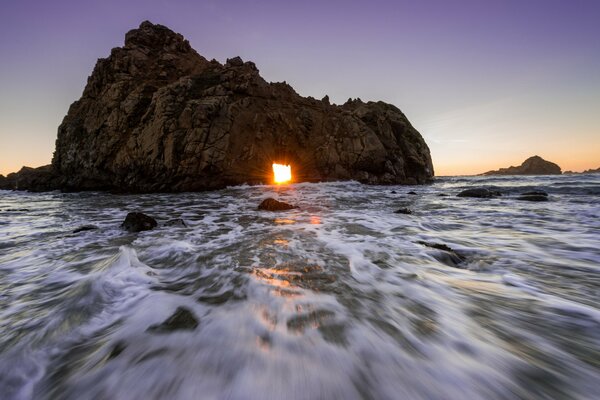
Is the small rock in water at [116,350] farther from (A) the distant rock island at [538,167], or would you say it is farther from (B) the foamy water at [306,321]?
(A) the distant rock island at [538,167]

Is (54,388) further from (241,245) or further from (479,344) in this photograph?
(241,245)

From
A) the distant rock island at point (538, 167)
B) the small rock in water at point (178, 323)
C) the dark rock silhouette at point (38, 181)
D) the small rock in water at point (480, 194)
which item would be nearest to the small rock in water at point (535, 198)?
the small rock in water at point (480, 194)

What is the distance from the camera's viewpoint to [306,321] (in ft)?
9.13

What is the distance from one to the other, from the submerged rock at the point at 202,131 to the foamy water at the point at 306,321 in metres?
23.9

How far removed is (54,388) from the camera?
193 cm

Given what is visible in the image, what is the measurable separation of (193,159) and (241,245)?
23.7 metres

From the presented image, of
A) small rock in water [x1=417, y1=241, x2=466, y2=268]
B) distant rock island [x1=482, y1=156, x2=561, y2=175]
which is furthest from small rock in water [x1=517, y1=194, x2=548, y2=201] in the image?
distant rock island [x1=482, y1=156, x2=561, y2=175]

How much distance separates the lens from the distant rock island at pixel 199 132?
90.9ft

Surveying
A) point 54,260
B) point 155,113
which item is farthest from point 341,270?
point 155,113

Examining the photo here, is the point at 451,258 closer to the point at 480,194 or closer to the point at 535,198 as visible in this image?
the point at 535,198

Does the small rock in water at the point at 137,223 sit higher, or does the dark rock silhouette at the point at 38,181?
the dark rock silhouette at the point at 38,181

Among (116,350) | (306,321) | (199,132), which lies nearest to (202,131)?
(199,132)

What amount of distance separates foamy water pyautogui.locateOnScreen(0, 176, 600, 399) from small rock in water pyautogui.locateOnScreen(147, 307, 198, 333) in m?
0.06

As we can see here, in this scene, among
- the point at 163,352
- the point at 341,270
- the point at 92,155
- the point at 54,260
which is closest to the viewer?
the point at 163,352
